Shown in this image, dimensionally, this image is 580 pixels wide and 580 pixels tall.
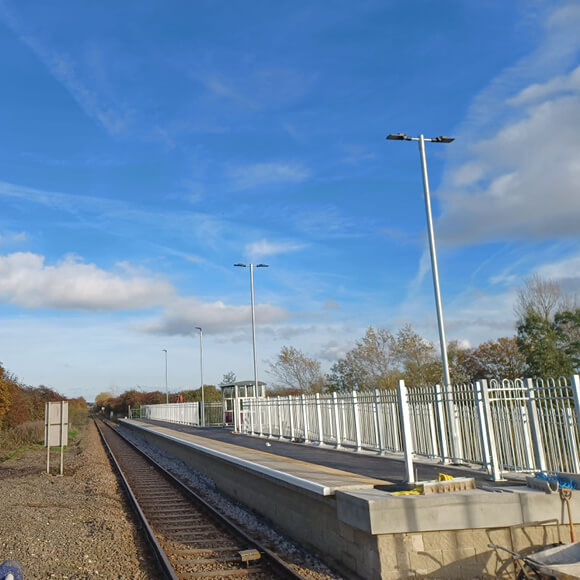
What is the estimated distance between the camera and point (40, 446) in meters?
32.9

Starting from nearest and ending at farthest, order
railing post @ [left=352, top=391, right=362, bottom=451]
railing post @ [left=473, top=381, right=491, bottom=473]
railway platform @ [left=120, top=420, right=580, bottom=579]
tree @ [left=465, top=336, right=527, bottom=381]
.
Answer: railway platform @ [left=120, top=420, right=580, bottom=579], railing post @ [left=473, top=381, right=491, bottom=473], railing post @ [left=352, top=391, right=362, bottom=451], tree @ [left=465, top=336, right=527, bottom=381]

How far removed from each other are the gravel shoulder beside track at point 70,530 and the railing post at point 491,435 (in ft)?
17.5

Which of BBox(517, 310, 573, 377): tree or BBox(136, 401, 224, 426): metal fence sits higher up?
BBox(517, 310, 573, 377): tree

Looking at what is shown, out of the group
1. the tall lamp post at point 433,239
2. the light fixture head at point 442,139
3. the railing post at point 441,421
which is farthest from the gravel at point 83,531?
the light fixture head at point 442,139

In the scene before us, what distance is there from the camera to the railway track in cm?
763

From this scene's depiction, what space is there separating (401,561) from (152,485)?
11704mm

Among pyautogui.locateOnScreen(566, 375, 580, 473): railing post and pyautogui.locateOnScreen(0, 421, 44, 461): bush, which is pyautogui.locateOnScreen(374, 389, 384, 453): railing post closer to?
pyautogui.locateOnScreen(566, 375, 580, 473): railing post

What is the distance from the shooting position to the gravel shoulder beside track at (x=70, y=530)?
307 inches

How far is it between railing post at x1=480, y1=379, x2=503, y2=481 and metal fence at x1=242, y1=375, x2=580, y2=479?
15 millimetres

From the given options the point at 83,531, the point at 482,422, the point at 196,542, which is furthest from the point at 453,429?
the point at 83,531

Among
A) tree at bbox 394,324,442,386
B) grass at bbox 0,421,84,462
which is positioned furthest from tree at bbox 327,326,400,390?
grass at bbox 0,421,84,462

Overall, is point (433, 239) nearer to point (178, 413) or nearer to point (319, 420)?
point (319, 420)

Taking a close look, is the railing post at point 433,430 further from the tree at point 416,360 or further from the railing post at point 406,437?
the tree at point 416,360

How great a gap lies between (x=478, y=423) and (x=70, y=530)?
727 centimetres
